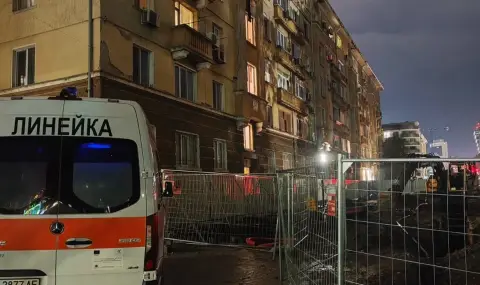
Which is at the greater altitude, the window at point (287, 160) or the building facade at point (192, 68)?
the building facade at point (192, 68)

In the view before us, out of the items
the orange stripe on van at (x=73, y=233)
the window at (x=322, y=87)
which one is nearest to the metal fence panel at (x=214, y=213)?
the orange stripe on van at (x=73, y=233)

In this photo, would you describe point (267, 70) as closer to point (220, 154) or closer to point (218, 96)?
point (218, 96)

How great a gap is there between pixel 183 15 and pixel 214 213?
38.4ft

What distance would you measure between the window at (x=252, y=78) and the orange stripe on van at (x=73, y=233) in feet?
73.3

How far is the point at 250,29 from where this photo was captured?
90.5 ft

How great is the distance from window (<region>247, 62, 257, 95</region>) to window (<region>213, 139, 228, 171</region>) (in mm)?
4727

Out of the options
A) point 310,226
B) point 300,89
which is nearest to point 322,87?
point 300,89

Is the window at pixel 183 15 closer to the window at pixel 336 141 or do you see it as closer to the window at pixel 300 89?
the window at pixel 300 89

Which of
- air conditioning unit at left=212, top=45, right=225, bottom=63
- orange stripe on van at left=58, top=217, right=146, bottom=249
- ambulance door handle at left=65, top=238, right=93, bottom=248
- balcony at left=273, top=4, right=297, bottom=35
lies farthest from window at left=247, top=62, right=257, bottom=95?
ambulance door handle at left=65, top=238, right=93, bottom=248

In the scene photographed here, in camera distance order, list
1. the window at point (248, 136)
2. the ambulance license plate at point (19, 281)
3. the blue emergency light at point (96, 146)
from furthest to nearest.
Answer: the window at point (248, 136)
the blue emergency light at point (96, 146)
the ambulance license plate at point (19, 281)

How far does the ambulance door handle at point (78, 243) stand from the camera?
4430 mm

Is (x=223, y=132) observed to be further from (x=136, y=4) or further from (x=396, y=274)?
(x=396, y=274)

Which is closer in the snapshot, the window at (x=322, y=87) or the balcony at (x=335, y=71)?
the window at (x=322, y=87)

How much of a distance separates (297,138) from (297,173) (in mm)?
28576
